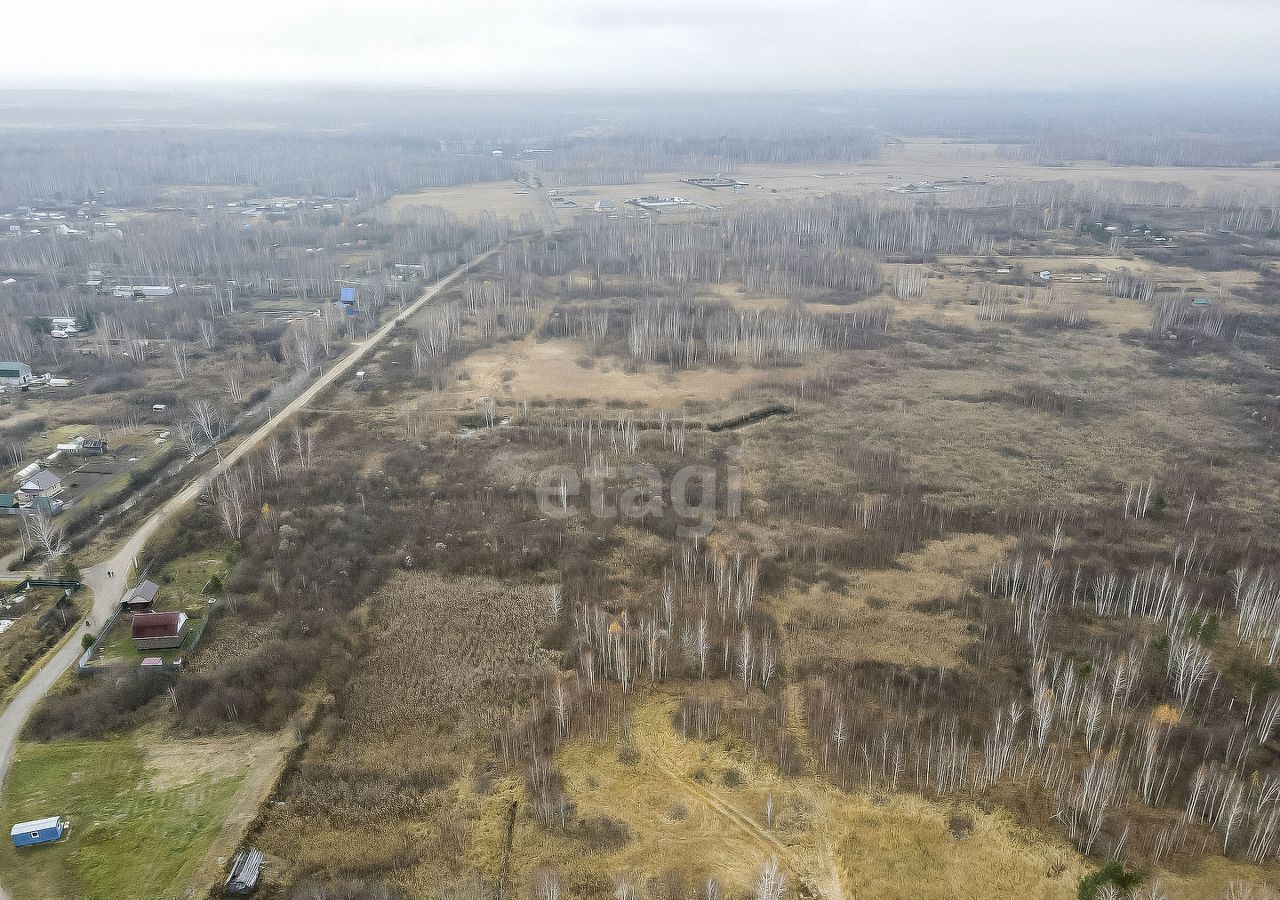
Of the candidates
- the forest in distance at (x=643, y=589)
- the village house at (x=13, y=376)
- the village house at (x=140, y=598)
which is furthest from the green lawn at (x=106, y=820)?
the village house at (x=13, y=376)

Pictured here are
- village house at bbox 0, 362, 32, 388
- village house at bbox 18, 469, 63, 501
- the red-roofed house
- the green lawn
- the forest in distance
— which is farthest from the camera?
village house at bbox 0, 362, 32, 388

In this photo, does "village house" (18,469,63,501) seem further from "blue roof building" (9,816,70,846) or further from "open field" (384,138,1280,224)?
"open field" (384,138,1280,224)

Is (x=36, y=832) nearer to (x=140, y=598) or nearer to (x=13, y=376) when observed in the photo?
(x=140, y=598)

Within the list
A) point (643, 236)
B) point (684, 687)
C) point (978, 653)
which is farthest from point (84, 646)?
point (643, 236)

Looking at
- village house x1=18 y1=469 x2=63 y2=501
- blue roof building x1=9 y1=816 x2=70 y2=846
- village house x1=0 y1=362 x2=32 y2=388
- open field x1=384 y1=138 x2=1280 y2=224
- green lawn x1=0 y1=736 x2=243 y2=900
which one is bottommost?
green lawn x1=0 y1=736 x2=243 y2=900

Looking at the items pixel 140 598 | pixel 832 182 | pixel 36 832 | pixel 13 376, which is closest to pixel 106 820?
pixel 36 832

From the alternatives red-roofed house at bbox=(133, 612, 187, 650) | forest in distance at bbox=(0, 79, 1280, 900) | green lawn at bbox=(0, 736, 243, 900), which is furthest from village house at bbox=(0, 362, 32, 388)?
green lawn at bbox=(0, 736, 243, 900)
